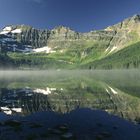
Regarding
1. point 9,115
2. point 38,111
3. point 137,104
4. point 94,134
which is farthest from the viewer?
point 137,104

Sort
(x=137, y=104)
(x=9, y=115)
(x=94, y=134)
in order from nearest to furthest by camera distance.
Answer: (x=94, y=134) → (x=9, y=115) → (x=137, y=104)

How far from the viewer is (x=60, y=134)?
31.9 metres

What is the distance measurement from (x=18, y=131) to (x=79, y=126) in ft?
24.4

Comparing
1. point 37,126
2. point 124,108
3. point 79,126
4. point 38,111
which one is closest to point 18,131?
point 37,126

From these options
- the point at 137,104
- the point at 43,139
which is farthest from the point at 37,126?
the point at 137,104

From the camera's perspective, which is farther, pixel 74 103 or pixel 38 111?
pixel 74 103

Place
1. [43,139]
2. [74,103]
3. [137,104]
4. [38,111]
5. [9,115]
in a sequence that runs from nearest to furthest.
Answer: [43,139] < [9,115] < [38,111] < [137,104] < [74,103]

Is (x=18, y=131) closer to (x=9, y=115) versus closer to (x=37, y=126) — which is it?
(x=37, y=126)

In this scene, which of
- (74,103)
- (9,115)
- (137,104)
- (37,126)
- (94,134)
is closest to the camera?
(94,134)

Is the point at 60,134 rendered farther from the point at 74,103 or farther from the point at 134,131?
the point at 74,103

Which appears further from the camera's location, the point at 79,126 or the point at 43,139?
the point at 79,126

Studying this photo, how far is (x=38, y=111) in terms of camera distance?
48906 millimetres

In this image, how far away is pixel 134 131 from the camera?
3388 centimetres

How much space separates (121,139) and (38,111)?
20999 mm
